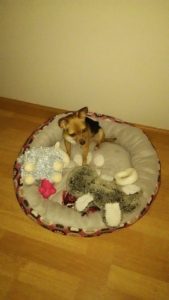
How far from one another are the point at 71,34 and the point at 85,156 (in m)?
1.25

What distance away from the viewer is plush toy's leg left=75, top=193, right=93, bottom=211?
2.28m

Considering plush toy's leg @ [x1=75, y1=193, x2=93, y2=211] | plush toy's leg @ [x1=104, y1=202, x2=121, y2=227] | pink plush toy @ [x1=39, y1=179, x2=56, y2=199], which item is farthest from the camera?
pink plush toy @ [x1=39, y1=179, x2=56, y2=199]

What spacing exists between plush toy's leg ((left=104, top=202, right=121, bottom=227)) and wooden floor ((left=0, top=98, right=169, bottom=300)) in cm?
20

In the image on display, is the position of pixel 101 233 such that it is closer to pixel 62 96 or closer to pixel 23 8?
pixel 62 96

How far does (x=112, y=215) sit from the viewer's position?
7.06 ft

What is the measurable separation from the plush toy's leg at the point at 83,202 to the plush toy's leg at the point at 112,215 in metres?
0.18

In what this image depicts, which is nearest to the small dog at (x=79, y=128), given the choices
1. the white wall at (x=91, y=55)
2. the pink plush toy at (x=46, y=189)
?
the pink plush toy at (x=46, y=189)

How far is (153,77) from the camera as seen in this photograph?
268cm

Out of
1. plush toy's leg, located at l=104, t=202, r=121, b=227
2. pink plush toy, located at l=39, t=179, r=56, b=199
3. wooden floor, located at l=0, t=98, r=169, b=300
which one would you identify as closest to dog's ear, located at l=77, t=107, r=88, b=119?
pink plush toy, located at l=39, t=179, r=56, b=199

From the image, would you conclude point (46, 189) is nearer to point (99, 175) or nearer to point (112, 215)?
point (99, 175)

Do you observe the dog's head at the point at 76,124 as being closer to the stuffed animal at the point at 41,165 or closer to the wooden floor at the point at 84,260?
the stuffed animal at the point at 41,165

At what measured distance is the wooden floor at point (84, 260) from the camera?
6.50 ft

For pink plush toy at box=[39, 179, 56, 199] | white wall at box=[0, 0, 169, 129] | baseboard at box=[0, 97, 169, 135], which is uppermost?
white wall at box=[0, 0, 169, 129]

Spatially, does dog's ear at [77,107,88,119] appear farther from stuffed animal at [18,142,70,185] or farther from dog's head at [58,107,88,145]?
stuffed animal at [18,142,70,185]
